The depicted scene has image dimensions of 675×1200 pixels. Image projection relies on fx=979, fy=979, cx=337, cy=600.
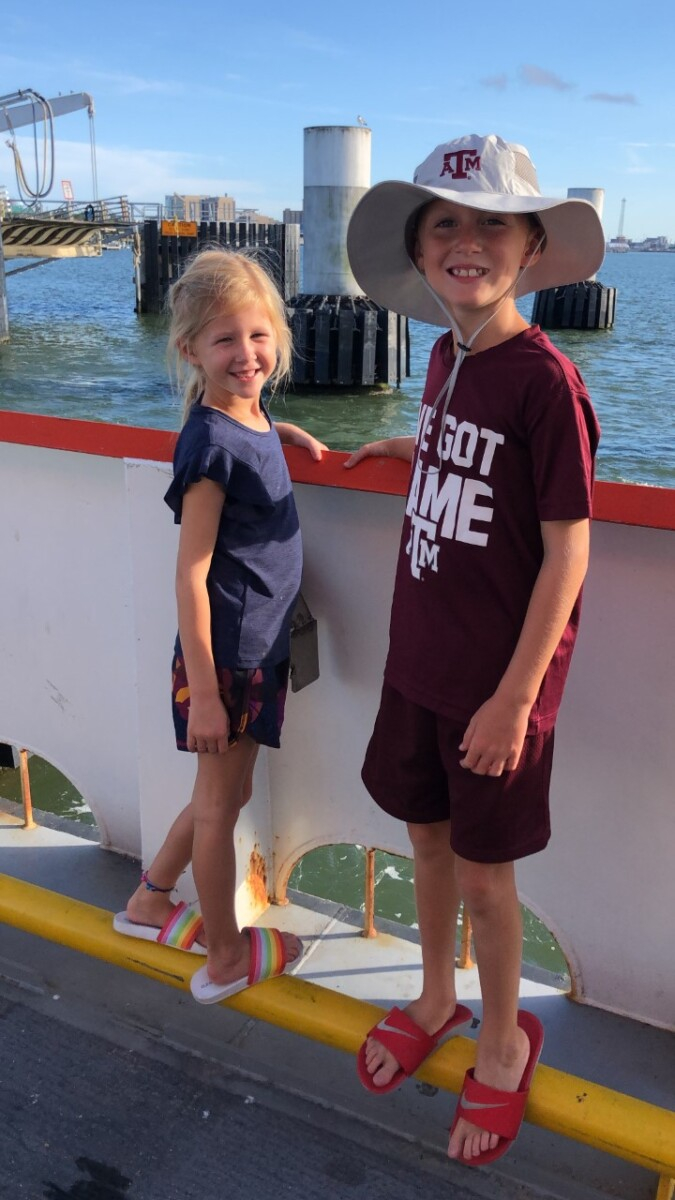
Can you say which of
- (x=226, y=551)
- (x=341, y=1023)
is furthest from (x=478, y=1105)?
(x=226, y=551)

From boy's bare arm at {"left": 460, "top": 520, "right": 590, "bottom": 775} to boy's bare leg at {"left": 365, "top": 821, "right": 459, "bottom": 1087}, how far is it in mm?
328

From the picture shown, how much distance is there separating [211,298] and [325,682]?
0.90 m

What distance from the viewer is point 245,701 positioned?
73.4 inches

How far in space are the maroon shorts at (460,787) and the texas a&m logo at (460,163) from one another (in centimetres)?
86

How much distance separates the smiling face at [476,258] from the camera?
1.52 m

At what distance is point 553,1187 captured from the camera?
172 centimetres

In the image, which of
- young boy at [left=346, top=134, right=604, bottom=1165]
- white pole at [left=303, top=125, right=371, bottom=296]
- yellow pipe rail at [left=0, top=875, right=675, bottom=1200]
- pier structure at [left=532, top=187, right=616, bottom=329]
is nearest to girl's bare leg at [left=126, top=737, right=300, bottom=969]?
yellow pipe rail at [left=0, top=875, right=675, bottom=1200]

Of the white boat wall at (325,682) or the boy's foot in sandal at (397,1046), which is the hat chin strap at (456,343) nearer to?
the white boat wall at (325,682)

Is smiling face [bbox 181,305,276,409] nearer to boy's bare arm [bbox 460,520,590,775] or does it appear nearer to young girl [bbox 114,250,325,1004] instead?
young girl [bbox 114,250,325,1004]

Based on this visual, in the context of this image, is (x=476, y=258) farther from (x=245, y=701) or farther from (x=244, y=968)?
(x=244, y=968)

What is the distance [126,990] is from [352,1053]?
567mm

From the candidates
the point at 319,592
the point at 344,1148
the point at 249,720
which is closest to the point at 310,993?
the point at 344,1148

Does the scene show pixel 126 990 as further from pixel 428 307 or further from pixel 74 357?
pixel 74 357

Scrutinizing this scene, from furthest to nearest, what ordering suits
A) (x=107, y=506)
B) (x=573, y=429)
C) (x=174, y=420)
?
1. (x=174, y=420)
2. (x=107, y=506)
3. (x=573, y=429)
